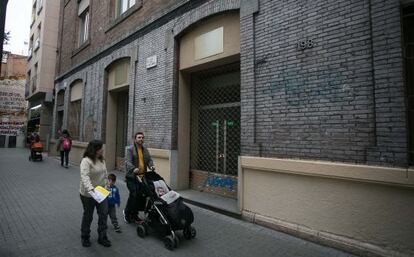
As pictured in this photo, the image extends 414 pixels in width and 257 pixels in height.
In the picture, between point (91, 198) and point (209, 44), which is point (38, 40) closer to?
point (209, 44)

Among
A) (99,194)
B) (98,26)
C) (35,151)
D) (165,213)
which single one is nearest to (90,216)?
(99,194)

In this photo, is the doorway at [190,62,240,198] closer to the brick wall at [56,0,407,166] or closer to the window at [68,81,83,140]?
the brick wall at [56,0,407,166]

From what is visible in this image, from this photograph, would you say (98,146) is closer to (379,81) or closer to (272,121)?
(272,121)

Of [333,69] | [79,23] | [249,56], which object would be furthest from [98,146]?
[79,23]

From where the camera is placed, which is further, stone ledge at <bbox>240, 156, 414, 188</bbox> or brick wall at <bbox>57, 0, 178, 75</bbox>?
brick wall at <bbox>57, 0, 178, 75</bbox>

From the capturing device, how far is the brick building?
3982 mm

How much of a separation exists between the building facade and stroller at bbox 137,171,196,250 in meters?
20.7

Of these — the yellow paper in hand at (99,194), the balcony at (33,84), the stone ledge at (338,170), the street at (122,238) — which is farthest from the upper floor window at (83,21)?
the stone ledge at (338,170)

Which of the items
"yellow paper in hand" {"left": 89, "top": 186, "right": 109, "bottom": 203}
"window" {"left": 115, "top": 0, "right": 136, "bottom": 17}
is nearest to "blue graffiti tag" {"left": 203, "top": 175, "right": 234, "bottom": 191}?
"yellow paper in hand" {"left": 89, "top": 186, "right": 109, "bottom": 203}

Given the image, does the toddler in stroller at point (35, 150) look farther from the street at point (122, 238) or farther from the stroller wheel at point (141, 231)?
the stroller wheel at point (141, 231)

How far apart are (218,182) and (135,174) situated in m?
2.87

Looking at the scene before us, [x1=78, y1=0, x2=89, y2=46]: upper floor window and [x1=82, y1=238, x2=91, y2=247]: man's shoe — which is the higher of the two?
[x1=78, y1=0, x2=89, y2=46]: upper floor window

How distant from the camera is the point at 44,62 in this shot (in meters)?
22.2

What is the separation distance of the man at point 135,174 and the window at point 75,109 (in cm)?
1092
